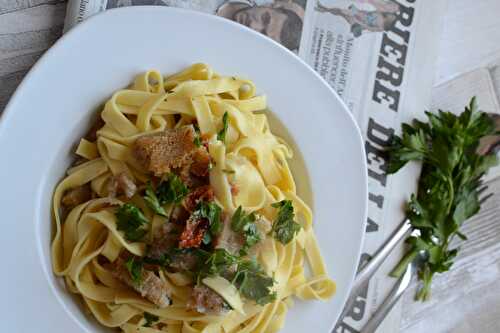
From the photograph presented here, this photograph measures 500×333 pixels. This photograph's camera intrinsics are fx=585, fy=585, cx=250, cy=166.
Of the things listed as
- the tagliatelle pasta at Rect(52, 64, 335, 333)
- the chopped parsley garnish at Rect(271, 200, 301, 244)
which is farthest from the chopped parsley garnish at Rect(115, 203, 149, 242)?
the chopped parsley garnish at Rect(271, 200, 301, 244)

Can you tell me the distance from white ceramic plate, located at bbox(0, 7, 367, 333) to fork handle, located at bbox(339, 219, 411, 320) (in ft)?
1.08

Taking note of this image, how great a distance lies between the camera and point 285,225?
1801 millimetres

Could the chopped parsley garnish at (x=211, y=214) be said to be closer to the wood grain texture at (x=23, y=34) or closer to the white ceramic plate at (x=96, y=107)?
the white ceramic plate at (x=96, y=107)

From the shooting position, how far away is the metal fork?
90.0 inches

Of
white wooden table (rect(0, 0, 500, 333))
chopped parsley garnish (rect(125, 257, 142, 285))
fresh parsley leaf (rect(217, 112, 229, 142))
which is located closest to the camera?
chopped parsley garnish (rect(125, 257, 142, 285))

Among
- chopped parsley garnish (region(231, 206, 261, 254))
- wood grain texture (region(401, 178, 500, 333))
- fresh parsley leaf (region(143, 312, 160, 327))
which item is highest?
chopped parsley garnish (region(231, 206, 261, 254))

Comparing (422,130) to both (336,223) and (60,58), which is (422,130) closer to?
(336,223)

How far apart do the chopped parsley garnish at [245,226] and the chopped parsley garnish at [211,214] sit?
47mm

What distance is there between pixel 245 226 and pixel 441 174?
0.94 m

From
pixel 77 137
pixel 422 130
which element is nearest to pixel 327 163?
pixel 422 130

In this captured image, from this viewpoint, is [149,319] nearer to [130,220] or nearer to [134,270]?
[134,270]

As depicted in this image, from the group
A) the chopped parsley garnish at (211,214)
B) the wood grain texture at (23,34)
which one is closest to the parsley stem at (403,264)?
the chopped parsley garnish at (211,214)

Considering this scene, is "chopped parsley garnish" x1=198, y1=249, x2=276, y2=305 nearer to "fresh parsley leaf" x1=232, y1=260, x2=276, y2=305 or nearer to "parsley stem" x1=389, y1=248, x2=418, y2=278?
"fresh parsley leaf" x1=232, y1=260, x2=276, y2=305

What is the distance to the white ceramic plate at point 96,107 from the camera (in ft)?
5.15
